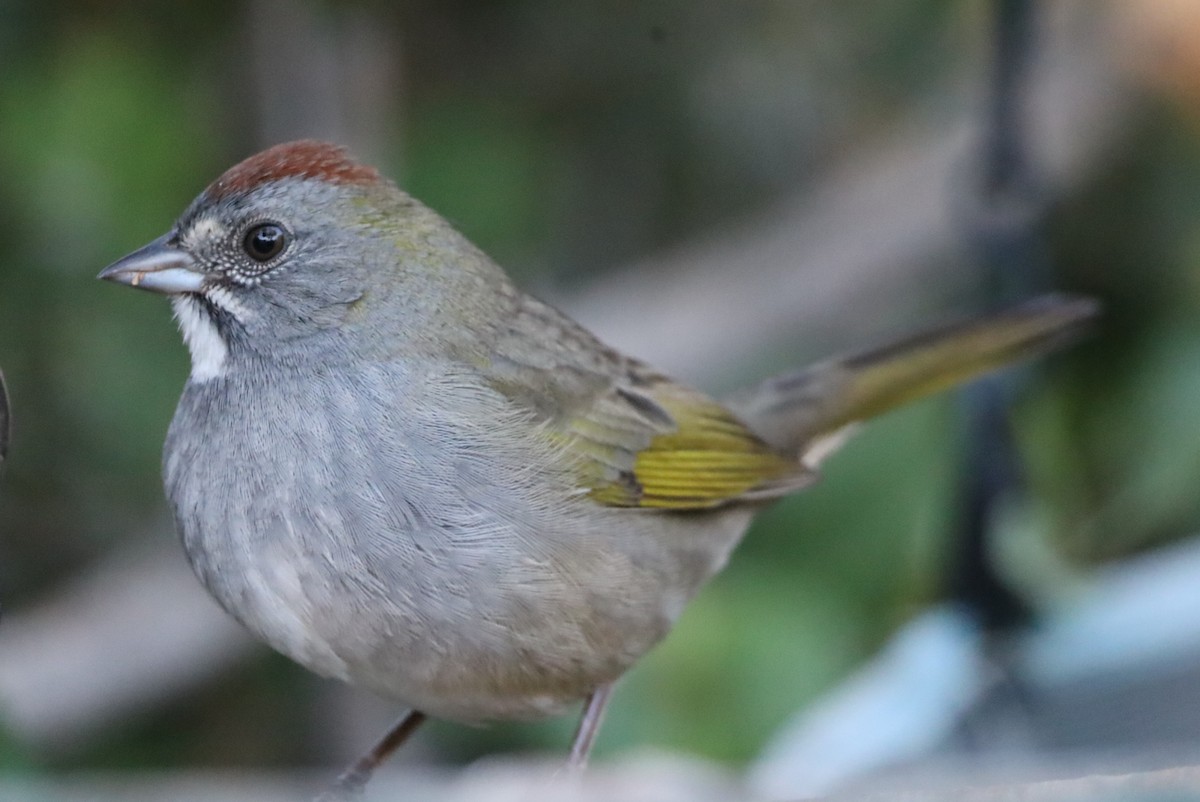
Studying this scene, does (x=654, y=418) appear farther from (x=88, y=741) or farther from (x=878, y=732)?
(x=88, y=741)

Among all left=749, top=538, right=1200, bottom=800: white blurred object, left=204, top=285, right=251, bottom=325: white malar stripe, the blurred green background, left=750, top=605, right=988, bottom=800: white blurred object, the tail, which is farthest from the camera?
the blurred green background

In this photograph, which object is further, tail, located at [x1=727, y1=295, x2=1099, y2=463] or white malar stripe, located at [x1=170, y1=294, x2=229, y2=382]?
tail, located at [x1=727, y1=295, x2=1099, y2=463]

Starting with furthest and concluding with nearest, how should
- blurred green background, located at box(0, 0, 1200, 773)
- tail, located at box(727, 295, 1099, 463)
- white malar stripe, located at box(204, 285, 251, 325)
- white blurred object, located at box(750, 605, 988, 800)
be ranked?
blurred green background, located at box(0, 0, 1200, 773)
tail, located at box(727, 295, 1099, 463)
white blurred object, located at box(750, 605, 988, 800)
white malar stripe, located at box(204, 285, 251, 325)

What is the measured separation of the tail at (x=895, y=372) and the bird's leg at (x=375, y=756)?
935mm

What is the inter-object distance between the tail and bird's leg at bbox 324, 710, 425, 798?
935 mm

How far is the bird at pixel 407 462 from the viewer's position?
2498 millimetres

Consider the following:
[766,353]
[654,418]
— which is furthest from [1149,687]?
[766,353]

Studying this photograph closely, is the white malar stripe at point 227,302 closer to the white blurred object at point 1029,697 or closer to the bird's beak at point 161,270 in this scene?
the bird's beak at point 161,270

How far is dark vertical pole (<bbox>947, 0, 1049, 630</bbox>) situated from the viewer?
9.60ft

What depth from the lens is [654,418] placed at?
316cm

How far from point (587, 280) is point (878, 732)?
2730 millimetres

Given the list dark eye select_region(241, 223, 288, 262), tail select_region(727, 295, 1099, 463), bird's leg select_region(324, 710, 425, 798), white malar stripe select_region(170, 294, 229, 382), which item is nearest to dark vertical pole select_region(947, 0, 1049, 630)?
tail select_region(727, 295, 1099, 463)

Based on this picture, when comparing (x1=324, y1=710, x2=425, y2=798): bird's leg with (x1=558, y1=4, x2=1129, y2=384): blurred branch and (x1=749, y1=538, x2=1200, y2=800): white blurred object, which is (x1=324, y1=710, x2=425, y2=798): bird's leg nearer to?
(x1=749, y1=538, x2=1200, y2=800): white blurred object

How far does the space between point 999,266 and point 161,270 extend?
4.94 ft
